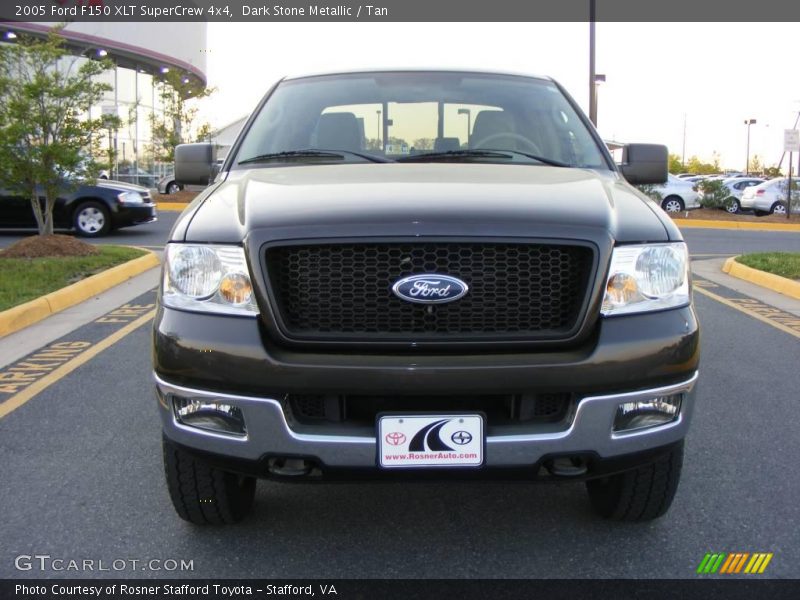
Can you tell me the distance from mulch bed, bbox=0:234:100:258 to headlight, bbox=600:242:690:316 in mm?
9224

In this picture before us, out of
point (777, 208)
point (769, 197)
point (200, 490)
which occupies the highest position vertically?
point (769, 197)

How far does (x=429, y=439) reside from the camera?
8.58ft

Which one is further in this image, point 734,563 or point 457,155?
point 457,155

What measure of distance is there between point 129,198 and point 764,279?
32.1 feet

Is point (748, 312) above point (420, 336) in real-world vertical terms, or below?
below

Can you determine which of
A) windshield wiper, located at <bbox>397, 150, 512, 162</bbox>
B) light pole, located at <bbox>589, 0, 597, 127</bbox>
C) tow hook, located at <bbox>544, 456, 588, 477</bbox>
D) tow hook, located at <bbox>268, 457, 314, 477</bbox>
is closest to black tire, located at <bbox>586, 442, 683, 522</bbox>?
tow hook, located at <bbox>544, 456, 588, 477</bbox>

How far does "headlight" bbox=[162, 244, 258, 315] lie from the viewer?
2744mm

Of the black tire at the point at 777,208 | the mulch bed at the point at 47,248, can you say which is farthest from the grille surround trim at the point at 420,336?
the black tire at the point at 777,208

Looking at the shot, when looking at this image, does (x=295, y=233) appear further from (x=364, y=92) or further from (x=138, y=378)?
(x=138, y=378)

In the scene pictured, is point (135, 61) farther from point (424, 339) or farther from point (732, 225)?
point (424, 339)

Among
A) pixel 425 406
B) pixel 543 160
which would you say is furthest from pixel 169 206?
pixel 425 406

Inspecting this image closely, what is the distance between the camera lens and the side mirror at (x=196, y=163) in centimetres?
427

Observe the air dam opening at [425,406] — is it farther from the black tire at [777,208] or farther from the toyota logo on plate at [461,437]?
the black tire at [777,208]

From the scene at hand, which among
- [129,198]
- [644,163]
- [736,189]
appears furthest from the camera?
[736,189]
